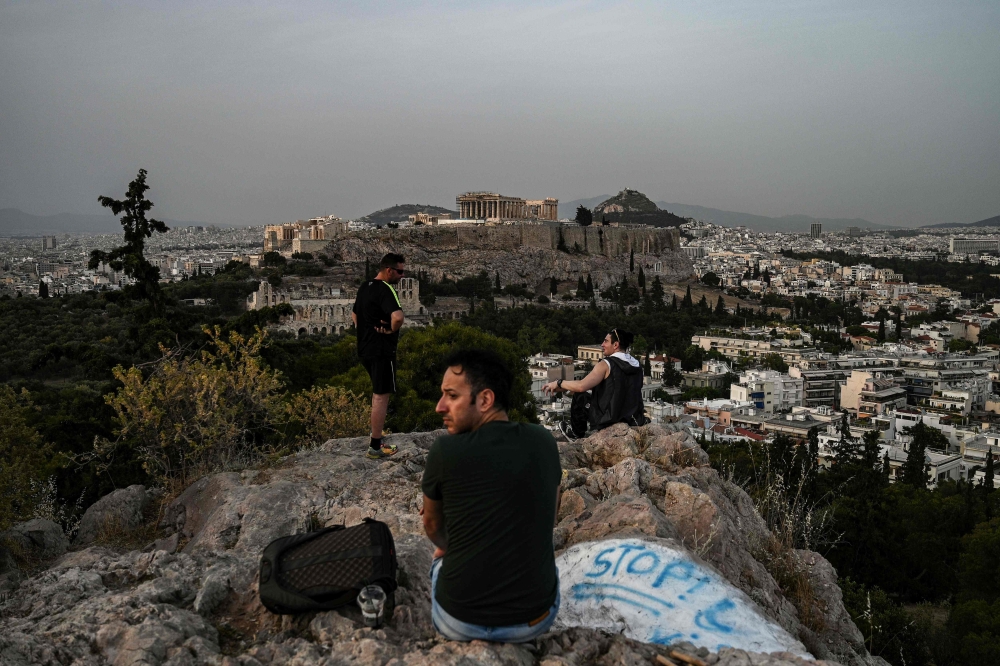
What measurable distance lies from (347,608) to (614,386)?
8.81ft

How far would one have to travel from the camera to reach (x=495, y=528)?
6.76 feet

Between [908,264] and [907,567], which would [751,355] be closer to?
[907,567]

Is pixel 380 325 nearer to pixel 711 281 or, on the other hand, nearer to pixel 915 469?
pixel 915 469

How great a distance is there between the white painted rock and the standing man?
68.9 inches

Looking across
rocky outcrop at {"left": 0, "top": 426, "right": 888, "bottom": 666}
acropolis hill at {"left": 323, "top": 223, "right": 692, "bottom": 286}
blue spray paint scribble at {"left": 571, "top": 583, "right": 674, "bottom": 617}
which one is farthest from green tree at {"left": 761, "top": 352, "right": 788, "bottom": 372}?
blue spray paint scribble at {"left": 571, "top": 583, "right": 674, "bottom": 617}

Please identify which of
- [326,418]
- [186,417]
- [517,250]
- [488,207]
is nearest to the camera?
[186,417]

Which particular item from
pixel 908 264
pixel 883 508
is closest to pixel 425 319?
pixel 883 508

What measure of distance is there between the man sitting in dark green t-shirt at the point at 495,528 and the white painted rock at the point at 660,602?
1.34ft

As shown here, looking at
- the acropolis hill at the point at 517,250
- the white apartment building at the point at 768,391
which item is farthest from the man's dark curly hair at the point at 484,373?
the acropolis hill at the point at 517,250

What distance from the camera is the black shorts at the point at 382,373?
412cm

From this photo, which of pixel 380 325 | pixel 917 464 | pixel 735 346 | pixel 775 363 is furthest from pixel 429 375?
pixel 735 346

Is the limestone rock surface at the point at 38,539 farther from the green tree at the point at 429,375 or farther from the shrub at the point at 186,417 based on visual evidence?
the green tree at the point at 429,375

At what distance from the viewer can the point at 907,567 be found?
1466 centimetres

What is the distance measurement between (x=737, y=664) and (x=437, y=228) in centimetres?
6463
